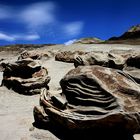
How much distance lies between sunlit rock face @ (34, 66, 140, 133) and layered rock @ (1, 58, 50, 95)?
15.8 feet

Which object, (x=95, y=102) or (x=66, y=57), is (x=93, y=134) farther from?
(x=66, y=57)

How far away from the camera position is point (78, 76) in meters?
7.03

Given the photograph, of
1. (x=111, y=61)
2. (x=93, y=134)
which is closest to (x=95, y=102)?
(x=93, y=134)

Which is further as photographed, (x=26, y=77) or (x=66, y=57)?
(x=66, y=57)

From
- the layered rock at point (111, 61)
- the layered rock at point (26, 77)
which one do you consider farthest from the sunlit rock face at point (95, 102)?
the layered rock at point (111, 61)

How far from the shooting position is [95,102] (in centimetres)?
658

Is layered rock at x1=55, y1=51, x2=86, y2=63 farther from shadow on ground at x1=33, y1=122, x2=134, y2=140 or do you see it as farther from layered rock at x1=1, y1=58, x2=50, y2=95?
shadow on ground at x1=33, y1=122, x2=134, y2=140

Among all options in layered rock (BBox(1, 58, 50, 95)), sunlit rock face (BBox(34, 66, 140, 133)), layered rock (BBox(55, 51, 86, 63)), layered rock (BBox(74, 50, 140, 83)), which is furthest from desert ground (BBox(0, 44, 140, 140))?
layered rock (BBox(55, 51, 86, 63))

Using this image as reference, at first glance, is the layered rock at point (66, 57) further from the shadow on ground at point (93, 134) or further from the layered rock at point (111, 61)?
the shadow on ground at point (93, 134)

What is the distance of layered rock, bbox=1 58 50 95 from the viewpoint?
12312 millimetres

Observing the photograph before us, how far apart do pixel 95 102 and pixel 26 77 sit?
6.87 m

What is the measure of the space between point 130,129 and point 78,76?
154 centimetres

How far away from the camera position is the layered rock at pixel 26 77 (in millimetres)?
12312

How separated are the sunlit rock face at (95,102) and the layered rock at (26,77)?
481 cm
